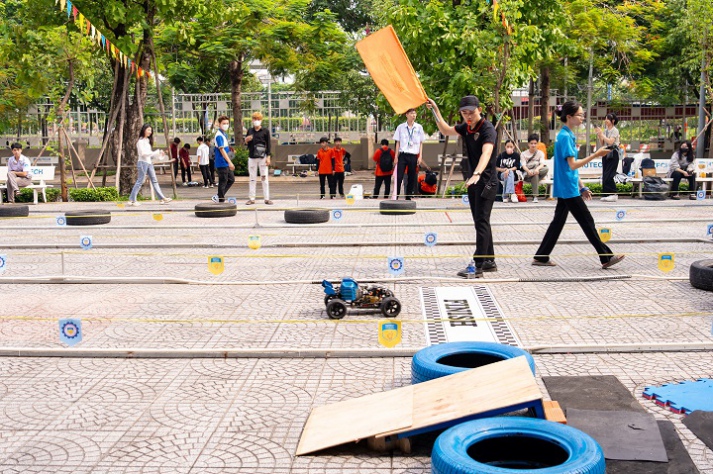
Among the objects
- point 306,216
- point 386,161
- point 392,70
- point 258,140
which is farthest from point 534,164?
point 392,70

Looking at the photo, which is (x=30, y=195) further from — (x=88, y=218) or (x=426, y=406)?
(x=426, y=406)

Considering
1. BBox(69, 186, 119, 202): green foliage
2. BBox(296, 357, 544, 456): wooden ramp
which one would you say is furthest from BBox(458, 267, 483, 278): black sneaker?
BBox(69, 186, 119, 202): green foliage

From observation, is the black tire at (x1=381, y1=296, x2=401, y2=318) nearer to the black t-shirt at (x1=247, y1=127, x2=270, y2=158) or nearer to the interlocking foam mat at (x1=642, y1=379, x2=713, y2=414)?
the interlocking foam mat at (x1=642, y1=379, x2=713, y2=414)

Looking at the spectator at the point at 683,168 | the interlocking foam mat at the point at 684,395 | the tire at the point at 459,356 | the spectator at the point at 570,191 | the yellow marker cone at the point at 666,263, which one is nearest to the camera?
the interlocking foam mat at the point at 684,395

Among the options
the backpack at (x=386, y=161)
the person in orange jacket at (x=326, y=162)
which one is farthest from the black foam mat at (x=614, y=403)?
the person in orange jacket at (x=326, y=162)

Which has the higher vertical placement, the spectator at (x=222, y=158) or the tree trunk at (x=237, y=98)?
the tree trunk at (x=237, y=98)

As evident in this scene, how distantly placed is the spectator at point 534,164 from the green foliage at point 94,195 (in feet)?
36.2

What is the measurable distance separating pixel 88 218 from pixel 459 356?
11.5 m

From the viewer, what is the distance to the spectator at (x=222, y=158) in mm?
18294

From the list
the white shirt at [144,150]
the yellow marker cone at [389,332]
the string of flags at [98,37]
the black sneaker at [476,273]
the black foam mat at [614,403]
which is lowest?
the black foam mat at [614,403]

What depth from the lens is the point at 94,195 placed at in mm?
22453

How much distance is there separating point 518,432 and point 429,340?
2.47m

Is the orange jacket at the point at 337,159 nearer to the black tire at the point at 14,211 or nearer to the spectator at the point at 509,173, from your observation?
the spectator at the point at 509,173

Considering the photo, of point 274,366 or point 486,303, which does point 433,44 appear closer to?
point 486,303
